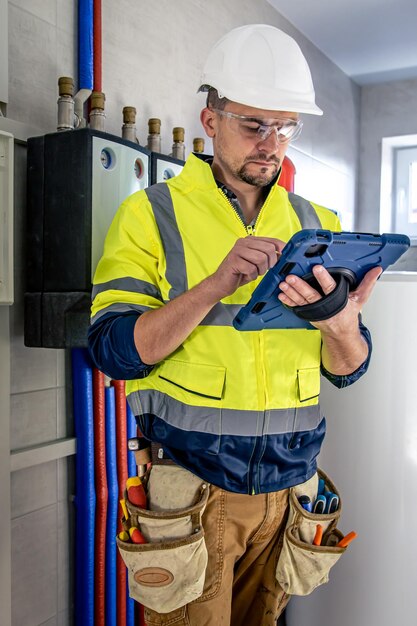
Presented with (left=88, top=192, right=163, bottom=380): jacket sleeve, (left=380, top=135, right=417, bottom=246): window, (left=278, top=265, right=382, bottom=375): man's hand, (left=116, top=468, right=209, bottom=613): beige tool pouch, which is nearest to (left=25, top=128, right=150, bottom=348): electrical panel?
(left=88, top=192, right=163, bottom=380): jacket sleeve

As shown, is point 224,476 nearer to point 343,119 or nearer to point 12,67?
point 12,67

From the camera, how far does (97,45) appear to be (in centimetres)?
179

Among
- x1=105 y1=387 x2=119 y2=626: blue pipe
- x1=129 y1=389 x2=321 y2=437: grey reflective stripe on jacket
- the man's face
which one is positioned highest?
the man's face

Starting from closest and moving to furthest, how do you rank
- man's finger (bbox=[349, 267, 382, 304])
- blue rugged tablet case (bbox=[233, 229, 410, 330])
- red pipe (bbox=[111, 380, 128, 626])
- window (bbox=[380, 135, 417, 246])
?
blue rugged tablet case (bbox=[233, 229, 410, 330]) → man's finger (bbox=[349, 267, 382, 304]) → red pipe (bbox=[111, 380, 128, 626]) → window (bbox=[380, 135, 417, 246])

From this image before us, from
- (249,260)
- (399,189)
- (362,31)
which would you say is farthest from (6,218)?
(399,189)

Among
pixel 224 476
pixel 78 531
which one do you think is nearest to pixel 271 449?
pixel 224 476

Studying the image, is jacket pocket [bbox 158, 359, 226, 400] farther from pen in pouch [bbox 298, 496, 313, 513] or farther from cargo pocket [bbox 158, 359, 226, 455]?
pen in pouch [bbox 298, 496, 313, 513]

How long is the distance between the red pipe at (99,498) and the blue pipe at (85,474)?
0.02 m

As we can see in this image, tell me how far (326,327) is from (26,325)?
0.82m

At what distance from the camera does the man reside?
1157 millimetres

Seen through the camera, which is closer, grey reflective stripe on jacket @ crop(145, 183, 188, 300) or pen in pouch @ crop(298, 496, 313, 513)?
grey reflective stripe on jacket @ crop(145, 183, 188, 300)

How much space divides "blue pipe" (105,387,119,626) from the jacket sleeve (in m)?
0.63

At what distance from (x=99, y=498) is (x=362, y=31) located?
9.07 ft

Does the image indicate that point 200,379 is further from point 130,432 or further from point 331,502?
point 130,432
